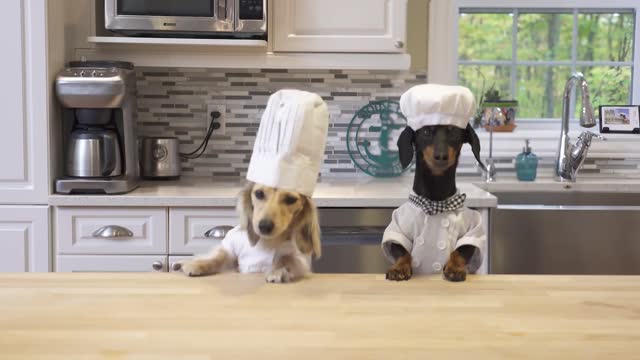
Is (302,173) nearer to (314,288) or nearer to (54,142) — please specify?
(314,288)

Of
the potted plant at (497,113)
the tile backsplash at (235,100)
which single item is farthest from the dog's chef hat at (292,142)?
the potted plant at (497,113)

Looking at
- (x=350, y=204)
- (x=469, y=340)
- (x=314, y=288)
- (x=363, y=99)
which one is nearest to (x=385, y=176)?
(x=363, y=99)

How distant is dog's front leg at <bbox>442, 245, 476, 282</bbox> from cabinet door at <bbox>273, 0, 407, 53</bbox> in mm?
1663

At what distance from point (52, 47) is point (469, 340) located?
7.36 ft

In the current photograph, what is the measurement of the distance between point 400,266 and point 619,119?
7.56 feet

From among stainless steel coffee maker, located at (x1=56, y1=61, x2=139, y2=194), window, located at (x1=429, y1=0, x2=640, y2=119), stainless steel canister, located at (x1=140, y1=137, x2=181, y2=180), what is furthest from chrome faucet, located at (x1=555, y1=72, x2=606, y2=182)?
stainless steel coffee maker, located at (x1=56, y1=61, x2=139, y2=194)

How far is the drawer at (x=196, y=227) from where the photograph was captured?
277cm

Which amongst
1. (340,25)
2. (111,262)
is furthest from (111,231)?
(340,25)

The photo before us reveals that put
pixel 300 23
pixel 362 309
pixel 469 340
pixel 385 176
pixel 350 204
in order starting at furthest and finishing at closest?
pixel 385 176
pixel 300 23
pixel 350 204
pixel 362 309
pixel 469 340

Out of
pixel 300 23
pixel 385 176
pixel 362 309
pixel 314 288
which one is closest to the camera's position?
pixel 362 309

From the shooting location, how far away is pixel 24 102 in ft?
9.24

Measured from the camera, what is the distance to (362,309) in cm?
125

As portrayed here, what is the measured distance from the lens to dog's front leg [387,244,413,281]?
4.77 ft

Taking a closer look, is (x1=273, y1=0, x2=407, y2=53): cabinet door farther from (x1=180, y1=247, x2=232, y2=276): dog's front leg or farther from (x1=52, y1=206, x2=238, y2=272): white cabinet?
(x1=180, y1=247, x2=232, y2=276): dog's front leg
